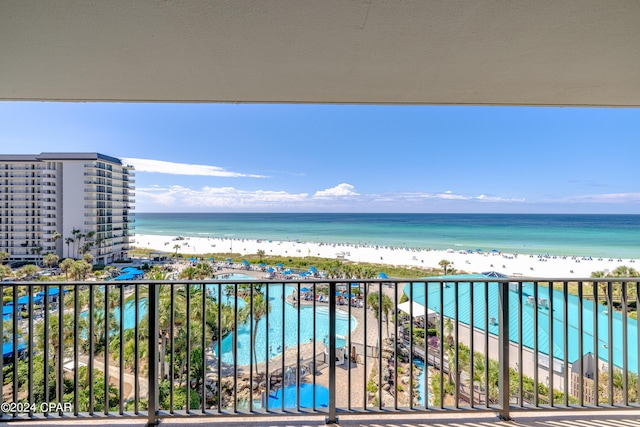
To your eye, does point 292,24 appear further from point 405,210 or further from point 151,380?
point 405,210

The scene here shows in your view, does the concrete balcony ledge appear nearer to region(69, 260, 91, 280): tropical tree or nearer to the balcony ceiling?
the balcony ceiling

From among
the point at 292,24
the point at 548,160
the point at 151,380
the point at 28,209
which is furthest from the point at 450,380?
the point at 548,160

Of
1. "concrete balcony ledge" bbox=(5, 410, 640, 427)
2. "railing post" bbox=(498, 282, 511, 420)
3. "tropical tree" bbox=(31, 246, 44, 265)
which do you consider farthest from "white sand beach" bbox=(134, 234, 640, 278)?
"railing post" bbox=(498, 282, 511, 420)

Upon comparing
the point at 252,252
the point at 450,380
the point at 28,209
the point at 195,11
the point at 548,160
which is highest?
the point at 548,160

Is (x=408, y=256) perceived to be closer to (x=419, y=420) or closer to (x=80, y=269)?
(x=80, y=269)

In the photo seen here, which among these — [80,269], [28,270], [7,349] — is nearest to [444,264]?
[7,349]
